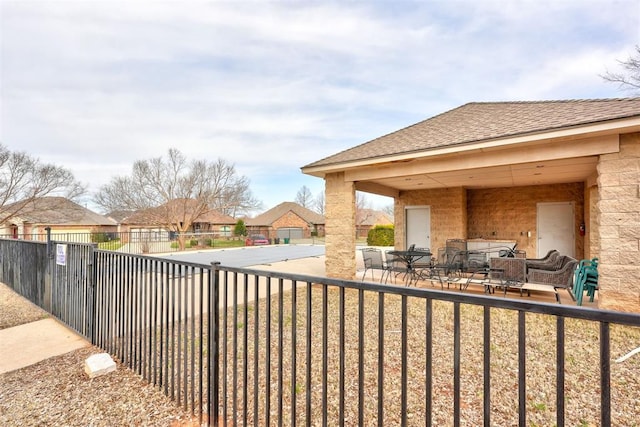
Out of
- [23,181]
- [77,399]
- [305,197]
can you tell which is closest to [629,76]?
[77,399]

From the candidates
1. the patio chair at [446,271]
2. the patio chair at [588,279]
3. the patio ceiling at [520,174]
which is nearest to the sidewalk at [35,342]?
the patio chair at [446,271]

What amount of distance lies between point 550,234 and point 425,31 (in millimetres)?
7304

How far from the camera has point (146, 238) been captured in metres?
20.2

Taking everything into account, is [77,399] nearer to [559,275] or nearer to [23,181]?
[559,275]

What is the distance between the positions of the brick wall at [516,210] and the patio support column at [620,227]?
5304 mm

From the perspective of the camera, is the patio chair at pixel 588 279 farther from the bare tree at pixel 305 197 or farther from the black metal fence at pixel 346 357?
the bare tree at pixel 305 197

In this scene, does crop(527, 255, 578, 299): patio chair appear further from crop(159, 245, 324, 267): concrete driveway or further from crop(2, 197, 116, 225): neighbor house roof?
crop(2, 197, 116, 225): neighbor house roof

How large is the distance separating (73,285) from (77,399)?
2188mm

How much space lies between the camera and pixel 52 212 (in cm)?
2786

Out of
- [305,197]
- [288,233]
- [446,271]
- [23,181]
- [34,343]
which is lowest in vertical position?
[288,233]

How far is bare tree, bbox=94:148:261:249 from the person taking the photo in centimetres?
2623

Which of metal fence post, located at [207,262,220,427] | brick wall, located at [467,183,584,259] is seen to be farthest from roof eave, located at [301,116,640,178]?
brick wall, located at [467,183,584,259]

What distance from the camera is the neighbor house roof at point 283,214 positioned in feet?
144

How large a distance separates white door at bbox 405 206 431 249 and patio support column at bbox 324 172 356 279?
4.39 meters
